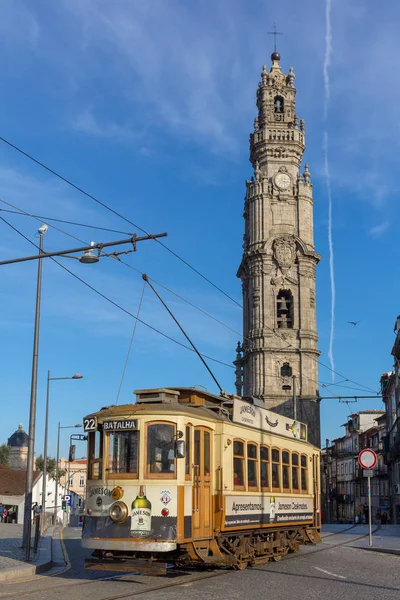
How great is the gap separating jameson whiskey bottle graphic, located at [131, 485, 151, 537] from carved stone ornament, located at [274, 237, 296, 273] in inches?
2062

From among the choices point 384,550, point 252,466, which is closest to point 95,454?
point 252,466

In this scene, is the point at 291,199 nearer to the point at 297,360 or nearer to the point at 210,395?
the point at 297,360

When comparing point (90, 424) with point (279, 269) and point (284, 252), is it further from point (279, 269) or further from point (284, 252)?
point (284, 252)

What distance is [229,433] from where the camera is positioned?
586 inches

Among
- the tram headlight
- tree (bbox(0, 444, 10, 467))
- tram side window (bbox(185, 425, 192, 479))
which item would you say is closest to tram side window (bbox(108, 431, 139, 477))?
the tram headlight

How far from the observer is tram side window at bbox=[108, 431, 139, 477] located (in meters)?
13.5

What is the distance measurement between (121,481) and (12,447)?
90788 millimetres

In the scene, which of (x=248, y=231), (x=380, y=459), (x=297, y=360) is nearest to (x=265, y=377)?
(x=297, y=360)

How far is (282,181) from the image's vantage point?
6775cm

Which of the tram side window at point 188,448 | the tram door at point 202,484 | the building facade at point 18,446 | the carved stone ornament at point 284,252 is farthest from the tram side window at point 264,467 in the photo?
the building facade at point 18,446

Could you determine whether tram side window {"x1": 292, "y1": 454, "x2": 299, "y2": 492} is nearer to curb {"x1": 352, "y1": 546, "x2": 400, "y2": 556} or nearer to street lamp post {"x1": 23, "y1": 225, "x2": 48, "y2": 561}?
curb {"x1": 352, "y1": 546, "x2": 400, "y2": 556}

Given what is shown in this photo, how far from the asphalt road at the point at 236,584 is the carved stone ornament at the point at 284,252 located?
4834cm

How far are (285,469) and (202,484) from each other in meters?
4.78

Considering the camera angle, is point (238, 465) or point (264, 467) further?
point (264, 467)
